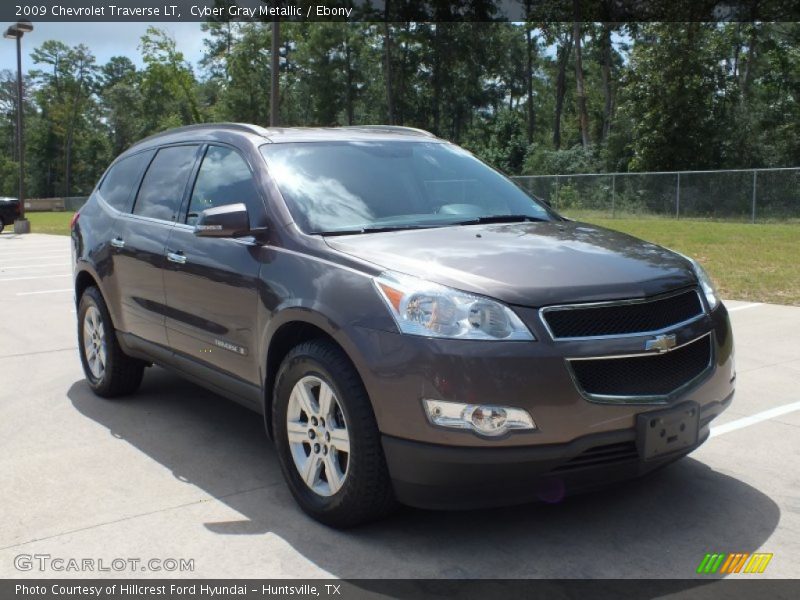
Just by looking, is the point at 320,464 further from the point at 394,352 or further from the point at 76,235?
the point at 76,235

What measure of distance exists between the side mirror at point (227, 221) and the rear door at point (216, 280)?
0.14 metres

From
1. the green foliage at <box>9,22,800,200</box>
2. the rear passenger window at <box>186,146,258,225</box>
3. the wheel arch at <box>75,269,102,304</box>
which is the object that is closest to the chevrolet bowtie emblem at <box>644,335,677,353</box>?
the rear passenger window at <box>186,146,258,225</box>

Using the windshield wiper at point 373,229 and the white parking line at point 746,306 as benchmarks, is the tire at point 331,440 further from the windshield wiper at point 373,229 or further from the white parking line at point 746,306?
the white parking line at point 746,306

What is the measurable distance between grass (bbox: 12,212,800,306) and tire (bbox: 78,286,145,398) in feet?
24.4

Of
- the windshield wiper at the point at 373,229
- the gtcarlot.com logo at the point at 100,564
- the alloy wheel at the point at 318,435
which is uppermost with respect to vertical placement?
the windshield wiper at the point at 373,229

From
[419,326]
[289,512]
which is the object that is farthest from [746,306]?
[419,326]

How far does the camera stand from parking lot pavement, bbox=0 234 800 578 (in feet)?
11.4

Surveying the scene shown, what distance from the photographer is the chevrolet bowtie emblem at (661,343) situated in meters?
3.46

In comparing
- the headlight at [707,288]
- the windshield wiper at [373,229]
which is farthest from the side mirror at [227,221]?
the headlight at [707,288]

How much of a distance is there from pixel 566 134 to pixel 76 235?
66.2 m

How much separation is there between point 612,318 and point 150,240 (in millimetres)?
3103

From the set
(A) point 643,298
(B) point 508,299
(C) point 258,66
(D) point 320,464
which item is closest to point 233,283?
(D) point 320,464

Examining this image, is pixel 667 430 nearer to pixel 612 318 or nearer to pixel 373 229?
pixel 612 318

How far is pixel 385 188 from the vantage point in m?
4.66
